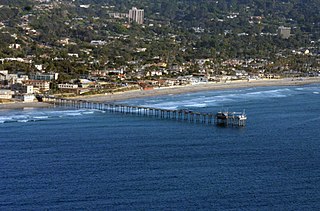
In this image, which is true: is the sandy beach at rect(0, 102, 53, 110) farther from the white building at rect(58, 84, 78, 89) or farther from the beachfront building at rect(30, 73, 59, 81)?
the beachfront building at rect(30, 73, 59, 81)

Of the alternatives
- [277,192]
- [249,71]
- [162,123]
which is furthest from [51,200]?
[249,71]

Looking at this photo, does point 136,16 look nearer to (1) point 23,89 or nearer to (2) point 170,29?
(2) point 170,29

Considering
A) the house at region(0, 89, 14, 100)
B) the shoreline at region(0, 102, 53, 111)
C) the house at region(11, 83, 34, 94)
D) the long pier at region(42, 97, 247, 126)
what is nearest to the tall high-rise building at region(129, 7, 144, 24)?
the house at region(11, 83, 34, 94)

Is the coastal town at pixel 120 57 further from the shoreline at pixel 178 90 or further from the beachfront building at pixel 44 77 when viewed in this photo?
the shoreline at pixel 178 90

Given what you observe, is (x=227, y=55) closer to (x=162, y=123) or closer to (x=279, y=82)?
(x=279, y=82)

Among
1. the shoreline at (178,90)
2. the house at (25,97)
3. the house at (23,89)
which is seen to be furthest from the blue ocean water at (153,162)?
the house at (23,89)

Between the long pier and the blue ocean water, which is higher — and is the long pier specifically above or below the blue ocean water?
above

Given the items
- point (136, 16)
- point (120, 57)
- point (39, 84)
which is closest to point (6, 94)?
point (39, 84)
